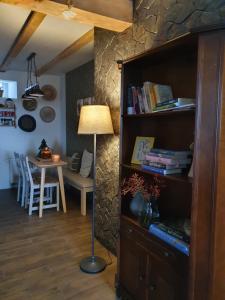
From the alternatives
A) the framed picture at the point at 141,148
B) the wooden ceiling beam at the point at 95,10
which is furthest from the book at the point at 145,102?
the wooden ceiling beam at the point at 95,10

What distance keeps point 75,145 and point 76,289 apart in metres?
3.20

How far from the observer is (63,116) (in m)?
5.45

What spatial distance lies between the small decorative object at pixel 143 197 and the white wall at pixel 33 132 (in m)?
3.85

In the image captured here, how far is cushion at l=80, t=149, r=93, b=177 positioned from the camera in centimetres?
404

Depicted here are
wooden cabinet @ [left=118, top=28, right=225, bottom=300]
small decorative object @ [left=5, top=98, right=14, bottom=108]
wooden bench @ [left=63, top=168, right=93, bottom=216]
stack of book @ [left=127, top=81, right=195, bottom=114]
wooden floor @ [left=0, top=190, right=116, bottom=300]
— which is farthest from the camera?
small decorative object @ [left=5, top=98, right=14, bottom=108]

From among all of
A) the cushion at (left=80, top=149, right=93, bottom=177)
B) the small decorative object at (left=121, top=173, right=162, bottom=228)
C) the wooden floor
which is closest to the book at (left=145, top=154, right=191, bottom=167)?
the small decorative object at (left=121, top=173, right=162, bottom=228)

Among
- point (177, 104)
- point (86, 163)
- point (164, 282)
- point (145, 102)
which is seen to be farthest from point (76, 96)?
point (164, 282)

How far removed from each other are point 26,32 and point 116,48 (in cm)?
121

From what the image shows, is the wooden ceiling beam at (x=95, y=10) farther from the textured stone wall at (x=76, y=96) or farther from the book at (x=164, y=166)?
the textured stone wall at (x=76, y=96)

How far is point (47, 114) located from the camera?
17.5ft

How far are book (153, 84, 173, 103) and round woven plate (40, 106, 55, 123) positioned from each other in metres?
4.06

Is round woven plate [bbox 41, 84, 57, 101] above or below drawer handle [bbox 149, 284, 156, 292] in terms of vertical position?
above

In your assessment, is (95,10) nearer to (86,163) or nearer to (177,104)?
(177,104)

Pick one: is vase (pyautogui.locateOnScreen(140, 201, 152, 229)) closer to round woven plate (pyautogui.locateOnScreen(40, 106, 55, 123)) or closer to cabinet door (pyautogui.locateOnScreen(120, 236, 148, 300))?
cabinet door (pyautogui.locateOnScreen(120, 236, 148, 300))
